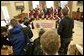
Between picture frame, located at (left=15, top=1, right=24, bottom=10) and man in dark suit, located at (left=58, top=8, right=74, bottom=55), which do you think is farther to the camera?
picture frame, located at (left=15, top=1, right=24, bottom=10)

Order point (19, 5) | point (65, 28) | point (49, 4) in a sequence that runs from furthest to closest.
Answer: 1. point (19, 5)
2. point (49, 4)
3. point (65, 28)

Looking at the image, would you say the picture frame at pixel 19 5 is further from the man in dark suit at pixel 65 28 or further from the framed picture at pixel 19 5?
the man in dark suit at pixel 65 28

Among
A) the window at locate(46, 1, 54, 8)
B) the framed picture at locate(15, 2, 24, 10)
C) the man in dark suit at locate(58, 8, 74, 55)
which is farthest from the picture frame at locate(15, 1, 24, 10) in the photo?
the man in dark suit at locate(58, 8, 74, 55)

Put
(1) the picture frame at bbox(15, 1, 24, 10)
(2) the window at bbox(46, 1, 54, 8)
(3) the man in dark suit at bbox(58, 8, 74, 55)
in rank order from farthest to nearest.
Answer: (1) the picture frame at bbox(15, 1, 24, 10) → (2) the window at bbox(46, 1, 54, 8) → (3) the man in dark suit at bbox(58, 8, 74, 55)

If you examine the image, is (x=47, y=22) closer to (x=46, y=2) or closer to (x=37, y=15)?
(x=37, y=15)

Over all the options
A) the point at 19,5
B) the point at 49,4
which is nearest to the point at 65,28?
the point at 49,4

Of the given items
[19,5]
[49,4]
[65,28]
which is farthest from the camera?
[19,5]

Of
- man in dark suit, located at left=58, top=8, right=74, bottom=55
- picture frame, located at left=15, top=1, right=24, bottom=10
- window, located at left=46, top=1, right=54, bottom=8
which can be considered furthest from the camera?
picture frame, located at left=15, top=1, right=24, bottom=10

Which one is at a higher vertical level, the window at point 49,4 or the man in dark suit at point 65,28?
the window at point 49,4

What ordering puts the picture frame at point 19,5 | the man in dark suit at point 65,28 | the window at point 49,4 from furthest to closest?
Answer: the picture frame at point 19,5
the window at point 49,4
the man in dark suit at point 65,28

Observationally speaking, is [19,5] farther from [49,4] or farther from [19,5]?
[49,4]

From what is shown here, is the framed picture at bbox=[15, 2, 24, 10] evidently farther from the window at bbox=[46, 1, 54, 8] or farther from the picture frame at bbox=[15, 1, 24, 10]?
the window at bbox=[46, 1, 54, 8]

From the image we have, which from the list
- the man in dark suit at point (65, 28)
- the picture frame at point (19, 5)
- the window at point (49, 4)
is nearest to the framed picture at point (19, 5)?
the picture frame at point (19, 5)

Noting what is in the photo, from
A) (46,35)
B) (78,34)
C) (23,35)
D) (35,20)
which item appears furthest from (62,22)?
(35,20)
